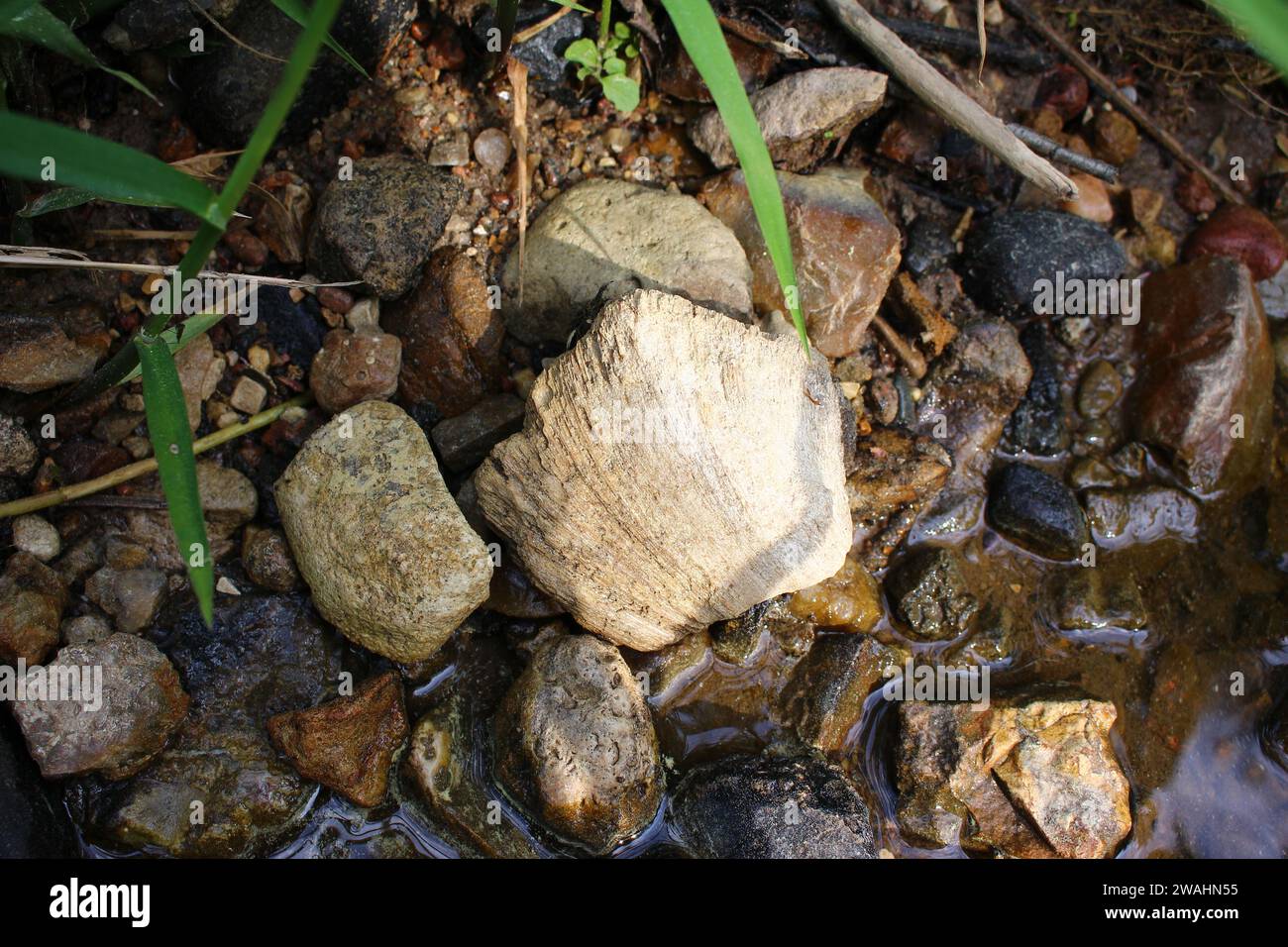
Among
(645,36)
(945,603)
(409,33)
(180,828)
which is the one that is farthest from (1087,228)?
(180,828)

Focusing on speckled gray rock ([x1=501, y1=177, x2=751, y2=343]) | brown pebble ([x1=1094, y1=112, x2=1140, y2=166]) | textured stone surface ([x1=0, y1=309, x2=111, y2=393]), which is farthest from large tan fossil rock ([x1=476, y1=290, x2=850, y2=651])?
brown pebble ([x1=1094, y1=112, x2=1140, y2=166])

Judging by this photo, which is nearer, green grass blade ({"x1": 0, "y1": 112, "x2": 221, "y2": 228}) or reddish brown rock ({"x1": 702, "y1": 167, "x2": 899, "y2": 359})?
green grass blade ({"x1": 0, "y1": 112, "x2": 221, "y2": 228})

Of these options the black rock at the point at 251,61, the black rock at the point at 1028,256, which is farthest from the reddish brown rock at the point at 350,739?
the black rock at the point at 1028,256

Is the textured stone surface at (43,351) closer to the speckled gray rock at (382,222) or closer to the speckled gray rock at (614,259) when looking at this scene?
the speckled gray rock at (382,222)

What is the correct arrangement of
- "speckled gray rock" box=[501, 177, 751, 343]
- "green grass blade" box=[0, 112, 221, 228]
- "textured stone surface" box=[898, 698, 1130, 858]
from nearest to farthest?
"green grass blade" box=[0, 112, 221, 228] → "textured stone surface" box=[898, 698, 1130, 858] → "speckled gray rock" box=[501, 177, 751, 343]

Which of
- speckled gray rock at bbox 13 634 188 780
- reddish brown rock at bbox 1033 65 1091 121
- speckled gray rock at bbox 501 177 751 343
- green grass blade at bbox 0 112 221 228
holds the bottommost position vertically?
speckled gray rock at bbox 13 634 188 780

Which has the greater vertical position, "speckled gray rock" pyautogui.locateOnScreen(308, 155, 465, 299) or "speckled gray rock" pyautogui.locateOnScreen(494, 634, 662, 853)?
"speckled gray rock" pyautogui.locateOnScreen(308, 155, 465, 299)

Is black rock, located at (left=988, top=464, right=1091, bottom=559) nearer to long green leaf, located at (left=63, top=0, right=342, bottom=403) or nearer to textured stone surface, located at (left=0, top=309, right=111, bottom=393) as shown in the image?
long green leaf, located at (left=63, top=0, right=342, bottom=403)
